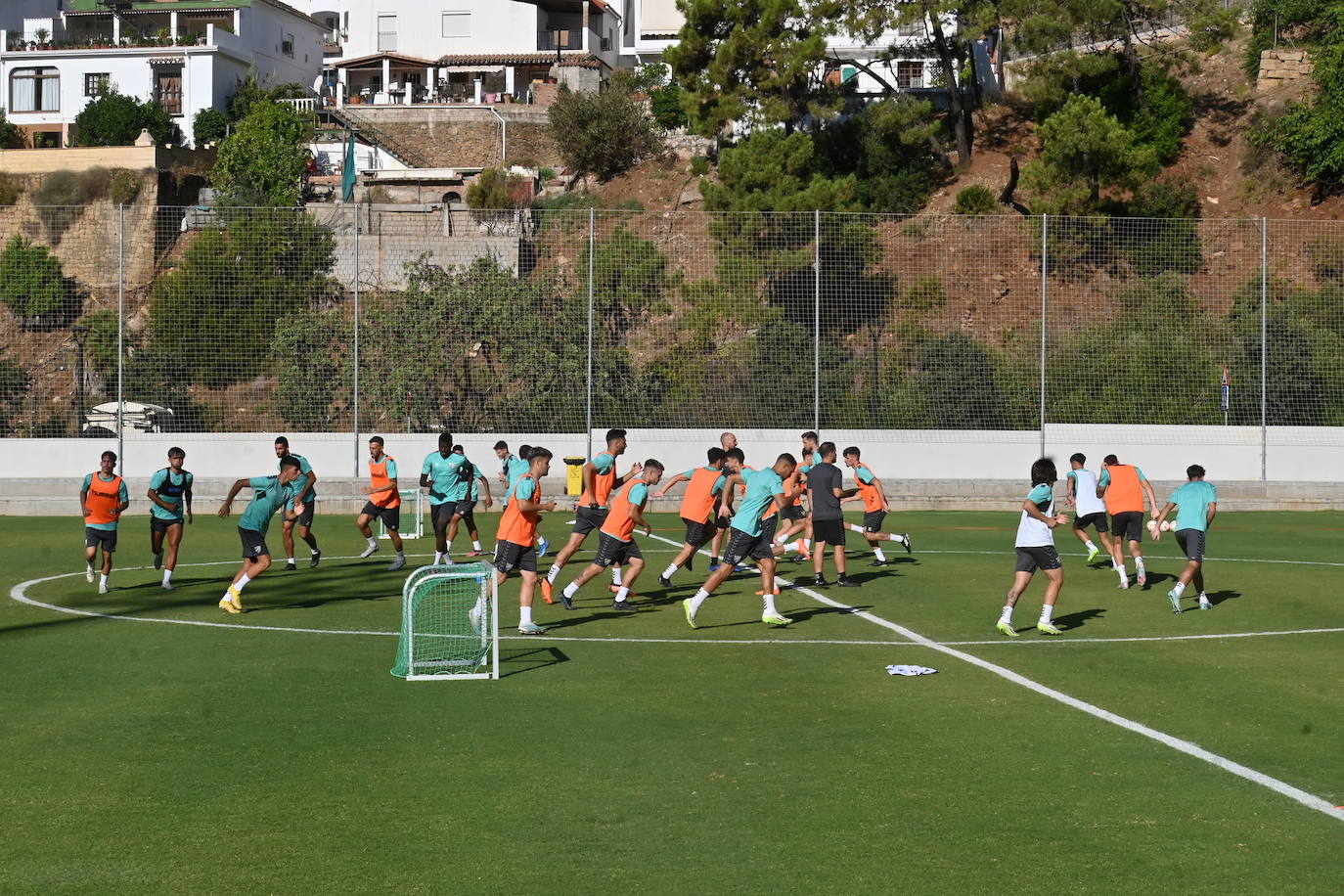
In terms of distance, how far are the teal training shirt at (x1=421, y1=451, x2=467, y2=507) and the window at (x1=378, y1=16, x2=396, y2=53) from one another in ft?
264

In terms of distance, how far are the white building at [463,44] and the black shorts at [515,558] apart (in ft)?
259

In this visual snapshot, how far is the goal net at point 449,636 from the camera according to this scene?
518 inches

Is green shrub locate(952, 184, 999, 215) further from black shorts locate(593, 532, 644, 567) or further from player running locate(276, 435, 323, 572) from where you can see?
black shorts locate(593, 532, 644, 567)

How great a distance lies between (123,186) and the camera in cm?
7181

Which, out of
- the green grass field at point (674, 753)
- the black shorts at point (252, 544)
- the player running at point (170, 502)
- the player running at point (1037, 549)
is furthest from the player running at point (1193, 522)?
the player running at point (170, 502)

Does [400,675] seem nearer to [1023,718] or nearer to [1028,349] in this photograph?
[1023,718]

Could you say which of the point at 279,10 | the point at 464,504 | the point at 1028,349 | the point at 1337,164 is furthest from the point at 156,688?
the point at 279,10

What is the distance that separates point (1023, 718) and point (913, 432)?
77.2 feet

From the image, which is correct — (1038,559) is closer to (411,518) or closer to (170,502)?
(170,502)

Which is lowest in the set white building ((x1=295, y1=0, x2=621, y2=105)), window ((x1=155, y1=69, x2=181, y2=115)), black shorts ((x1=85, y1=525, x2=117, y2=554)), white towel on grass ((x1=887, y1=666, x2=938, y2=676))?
white towel on grass ((x1=887, y1=666, x2=938, y2=676))

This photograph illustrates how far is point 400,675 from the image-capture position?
528 inches

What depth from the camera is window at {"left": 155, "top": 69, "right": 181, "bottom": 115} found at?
84188 millimetres

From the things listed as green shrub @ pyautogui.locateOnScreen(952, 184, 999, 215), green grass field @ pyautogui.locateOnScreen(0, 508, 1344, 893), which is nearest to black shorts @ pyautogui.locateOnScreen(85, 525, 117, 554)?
green grass field @ pyautogui.locateOnScreen(0, 508, 1344, 893)

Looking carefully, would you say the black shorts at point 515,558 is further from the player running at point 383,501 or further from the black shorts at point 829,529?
the player running at point 383,501
